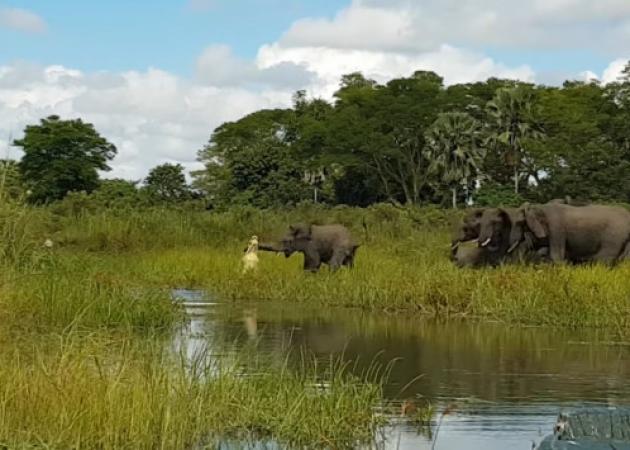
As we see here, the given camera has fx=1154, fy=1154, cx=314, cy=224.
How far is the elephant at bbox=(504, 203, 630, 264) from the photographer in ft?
60.7

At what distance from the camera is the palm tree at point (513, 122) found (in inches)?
2063

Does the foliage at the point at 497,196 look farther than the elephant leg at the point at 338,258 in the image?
Yes

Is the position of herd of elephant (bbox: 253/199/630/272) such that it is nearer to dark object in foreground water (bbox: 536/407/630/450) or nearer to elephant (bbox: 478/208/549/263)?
elephant (bbox: 478/208/549/263)

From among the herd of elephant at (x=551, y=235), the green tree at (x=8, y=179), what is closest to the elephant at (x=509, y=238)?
the herd of elephant at (x=551, y=235)

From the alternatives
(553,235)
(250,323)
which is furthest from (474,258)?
(250,323)

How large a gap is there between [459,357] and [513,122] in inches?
1654

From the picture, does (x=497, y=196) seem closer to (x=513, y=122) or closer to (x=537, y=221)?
(x=513, y=122)

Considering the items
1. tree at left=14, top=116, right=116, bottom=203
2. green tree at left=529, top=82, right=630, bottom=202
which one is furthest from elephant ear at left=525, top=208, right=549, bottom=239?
tree at left=14, top=116, right=116, bottom=203

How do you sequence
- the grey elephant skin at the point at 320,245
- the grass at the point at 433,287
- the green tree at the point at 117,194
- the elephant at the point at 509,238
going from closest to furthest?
the grass at the point at 433,287 < the elephant at the point at 509,238 < the grey elephant skin at the point at 320,245 < the green tree at the point at 117,194

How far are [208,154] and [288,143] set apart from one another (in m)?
7.14

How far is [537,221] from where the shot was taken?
730 inches

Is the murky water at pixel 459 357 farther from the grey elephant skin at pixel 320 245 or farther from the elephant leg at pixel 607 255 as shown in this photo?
the elephant leg at pixel 607 255

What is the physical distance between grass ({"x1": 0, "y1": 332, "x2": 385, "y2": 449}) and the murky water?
A: 0.44m

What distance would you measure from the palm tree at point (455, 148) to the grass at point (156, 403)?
4406cm
